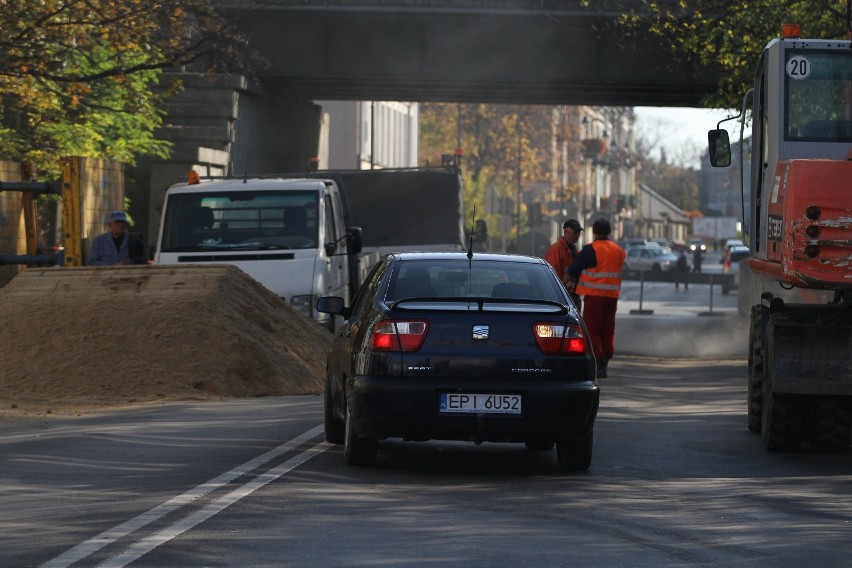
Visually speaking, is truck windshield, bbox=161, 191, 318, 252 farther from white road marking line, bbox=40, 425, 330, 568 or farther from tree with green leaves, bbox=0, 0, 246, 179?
white road marking line, bbox=40, 425, 330, 568

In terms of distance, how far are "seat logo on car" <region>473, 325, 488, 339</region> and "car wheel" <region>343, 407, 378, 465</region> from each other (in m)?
0.97

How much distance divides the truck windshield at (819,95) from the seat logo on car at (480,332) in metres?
4.34

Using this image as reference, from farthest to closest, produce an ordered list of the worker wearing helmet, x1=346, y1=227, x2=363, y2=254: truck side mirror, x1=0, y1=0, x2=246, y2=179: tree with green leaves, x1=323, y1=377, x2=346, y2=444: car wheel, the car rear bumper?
x1=0, y1=0, x2=246, y2=179: tree with green leaves < x1=346, y1=227, x2=363, y2=254: truck side mirror < the worker wearing helmet < x1=323, y1=377, x2=346, y2=444: car wheel < the car rear bumper

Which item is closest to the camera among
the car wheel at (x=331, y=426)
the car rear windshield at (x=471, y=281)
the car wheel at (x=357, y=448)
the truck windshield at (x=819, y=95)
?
the car wheel at (x=357, y=448)

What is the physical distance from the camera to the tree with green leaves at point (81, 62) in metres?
25.1

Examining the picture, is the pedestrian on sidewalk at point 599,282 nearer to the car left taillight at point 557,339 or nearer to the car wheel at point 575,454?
the car wheel at point 575,454

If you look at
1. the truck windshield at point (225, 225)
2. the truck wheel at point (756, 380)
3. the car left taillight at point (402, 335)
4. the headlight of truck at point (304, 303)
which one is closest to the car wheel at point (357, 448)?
the car left taillight at point (402, 335)

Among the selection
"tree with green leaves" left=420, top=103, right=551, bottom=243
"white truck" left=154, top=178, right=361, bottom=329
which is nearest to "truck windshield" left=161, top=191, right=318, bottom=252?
"white truck" left=154, top=178, right=361, bottom=329

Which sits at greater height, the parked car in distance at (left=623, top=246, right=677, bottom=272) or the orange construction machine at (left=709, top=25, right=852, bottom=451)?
the orange construction machine at (left=709, top=25, right=852, bottom=451)

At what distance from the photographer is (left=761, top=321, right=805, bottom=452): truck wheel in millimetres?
13484

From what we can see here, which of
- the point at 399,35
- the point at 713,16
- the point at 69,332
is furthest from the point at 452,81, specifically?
the point at 69,332

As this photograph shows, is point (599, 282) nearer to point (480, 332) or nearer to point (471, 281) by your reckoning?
point (471, 281)

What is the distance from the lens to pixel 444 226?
3128 centimetres

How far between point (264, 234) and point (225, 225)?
486mm
